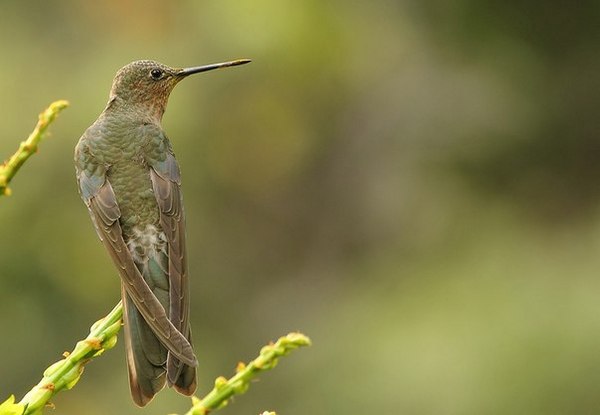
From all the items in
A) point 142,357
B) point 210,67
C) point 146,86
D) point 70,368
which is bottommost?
point 70,368

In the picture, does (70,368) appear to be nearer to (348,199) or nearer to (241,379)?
(241,379)

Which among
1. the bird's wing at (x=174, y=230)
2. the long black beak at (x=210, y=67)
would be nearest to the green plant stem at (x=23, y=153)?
the long black beak at (x=210, y=67)

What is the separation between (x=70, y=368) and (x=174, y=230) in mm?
733

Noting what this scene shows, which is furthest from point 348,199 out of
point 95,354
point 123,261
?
point 95,354

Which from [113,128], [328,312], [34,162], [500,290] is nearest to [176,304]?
[113,128]

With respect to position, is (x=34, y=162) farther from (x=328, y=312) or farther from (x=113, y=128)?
(x=113, y=128)

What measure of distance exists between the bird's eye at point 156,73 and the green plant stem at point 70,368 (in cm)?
109

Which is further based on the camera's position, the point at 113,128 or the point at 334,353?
the point at 334,353

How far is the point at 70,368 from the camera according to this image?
2484 mm

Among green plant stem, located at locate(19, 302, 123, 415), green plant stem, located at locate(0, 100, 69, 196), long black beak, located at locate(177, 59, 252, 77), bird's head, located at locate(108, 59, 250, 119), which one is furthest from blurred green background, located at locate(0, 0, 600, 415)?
green plant stem, located at locate(0, 100, 69, 196)

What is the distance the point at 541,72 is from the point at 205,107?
3.20m

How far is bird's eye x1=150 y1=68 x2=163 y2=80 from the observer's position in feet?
11.5

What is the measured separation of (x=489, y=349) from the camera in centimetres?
935

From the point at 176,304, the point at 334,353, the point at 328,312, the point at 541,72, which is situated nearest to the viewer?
the point at 176,304
